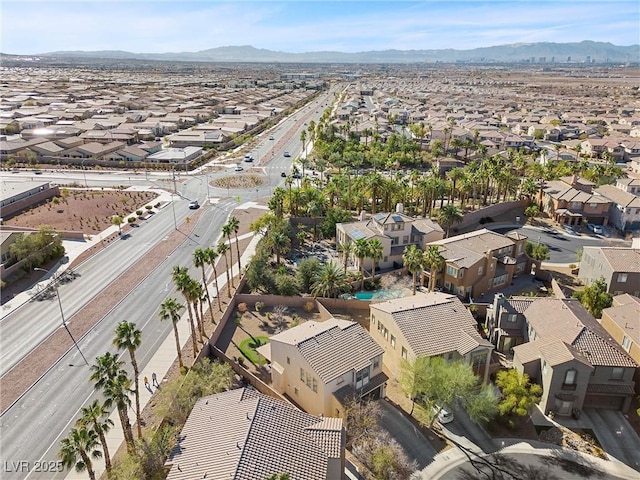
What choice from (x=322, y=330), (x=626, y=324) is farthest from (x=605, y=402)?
(x=322, y=330)

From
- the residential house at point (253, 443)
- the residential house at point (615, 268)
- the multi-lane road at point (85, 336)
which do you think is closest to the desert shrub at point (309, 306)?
the multi-lane road at point (85, 336)

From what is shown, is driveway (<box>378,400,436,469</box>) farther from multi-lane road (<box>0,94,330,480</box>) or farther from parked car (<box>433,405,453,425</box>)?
multi-lane road (<box>0,94,330,480</box>)

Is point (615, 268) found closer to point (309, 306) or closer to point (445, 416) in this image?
point (445, 416)

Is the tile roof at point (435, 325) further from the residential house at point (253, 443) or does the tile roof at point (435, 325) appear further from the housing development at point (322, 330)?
the residential house at point (253, 443)

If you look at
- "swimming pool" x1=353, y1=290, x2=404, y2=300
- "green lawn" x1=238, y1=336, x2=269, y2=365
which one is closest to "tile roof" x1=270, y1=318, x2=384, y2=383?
"green lawn" x1=238, y1=336, x2=269, y2=365

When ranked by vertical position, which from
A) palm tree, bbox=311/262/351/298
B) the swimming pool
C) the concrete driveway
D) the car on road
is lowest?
the concrete driveway
